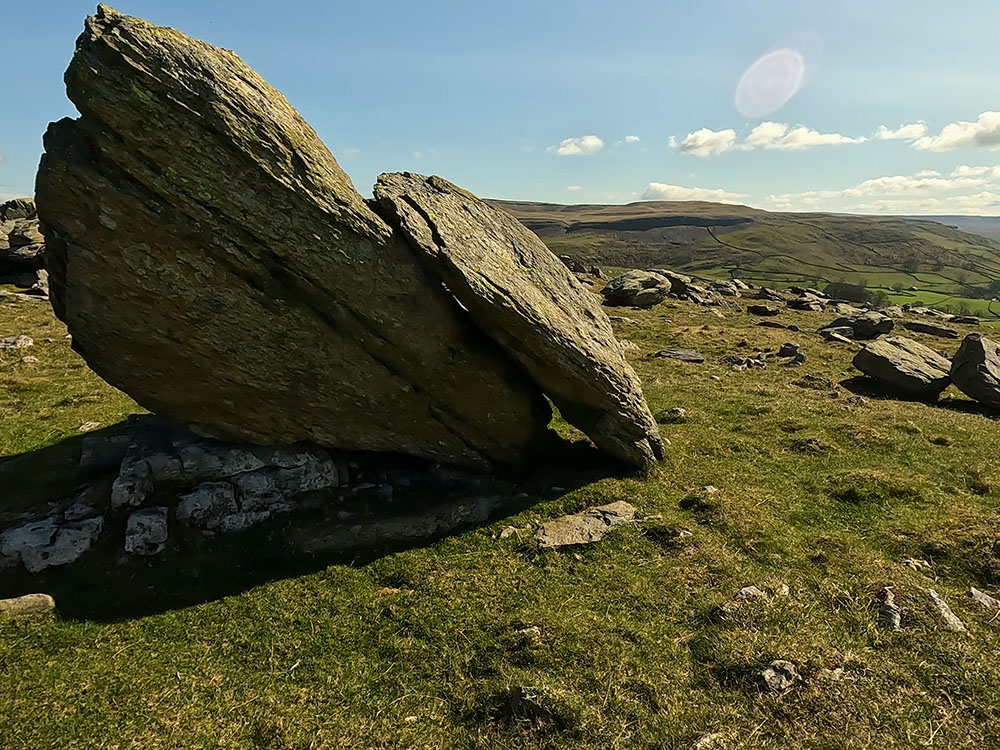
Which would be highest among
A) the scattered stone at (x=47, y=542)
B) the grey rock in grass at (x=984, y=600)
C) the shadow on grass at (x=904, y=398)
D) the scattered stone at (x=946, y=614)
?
the scattered stone at (x=47, y=542)


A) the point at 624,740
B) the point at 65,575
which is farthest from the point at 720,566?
the point at 65,575

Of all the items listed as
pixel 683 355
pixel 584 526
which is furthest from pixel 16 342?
pixel 683 355

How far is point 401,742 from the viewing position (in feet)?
34.3

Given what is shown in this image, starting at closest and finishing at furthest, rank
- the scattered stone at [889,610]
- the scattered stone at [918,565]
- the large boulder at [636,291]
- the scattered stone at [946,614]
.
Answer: the scattered stone at [946,614], the scattered stone at [889,610], the scattered stone at [918,565], the large boulder at [636,291]

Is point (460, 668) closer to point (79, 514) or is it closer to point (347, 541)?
point (347, 541)

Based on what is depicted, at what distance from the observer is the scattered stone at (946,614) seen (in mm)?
12164

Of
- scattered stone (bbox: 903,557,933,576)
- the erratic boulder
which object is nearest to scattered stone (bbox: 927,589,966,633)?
scattered stone (bbox: 903,557,933,576)

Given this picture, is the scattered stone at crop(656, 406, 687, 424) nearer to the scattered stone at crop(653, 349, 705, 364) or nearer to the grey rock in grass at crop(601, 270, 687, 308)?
the scattered stone at crop(653, 349, 705, 364)

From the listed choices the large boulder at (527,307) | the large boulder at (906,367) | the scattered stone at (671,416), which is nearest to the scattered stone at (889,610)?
the large boulder at (527,307)

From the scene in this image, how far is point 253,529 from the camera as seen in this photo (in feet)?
54.1

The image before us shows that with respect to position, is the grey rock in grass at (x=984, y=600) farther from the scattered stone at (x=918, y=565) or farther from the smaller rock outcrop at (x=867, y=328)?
the smaller rock outcrop at (x=867, y=328)

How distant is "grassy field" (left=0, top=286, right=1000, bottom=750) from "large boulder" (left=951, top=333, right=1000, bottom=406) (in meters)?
11.4

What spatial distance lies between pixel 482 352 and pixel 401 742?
11.6 meters

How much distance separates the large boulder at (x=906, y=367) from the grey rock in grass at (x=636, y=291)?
30.3 m
